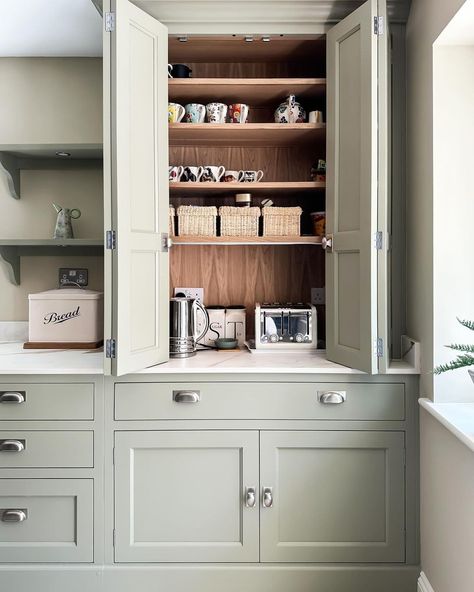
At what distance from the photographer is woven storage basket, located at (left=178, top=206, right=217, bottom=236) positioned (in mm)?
2371

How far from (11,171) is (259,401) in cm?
164

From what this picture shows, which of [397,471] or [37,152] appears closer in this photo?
[397,471]

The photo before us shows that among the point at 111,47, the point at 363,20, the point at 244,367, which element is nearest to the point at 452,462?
the point at 244,367

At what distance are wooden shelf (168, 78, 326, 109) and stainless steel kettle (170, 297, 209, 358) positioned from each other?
913 mm

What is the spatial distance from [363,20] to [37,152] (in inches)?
59.7

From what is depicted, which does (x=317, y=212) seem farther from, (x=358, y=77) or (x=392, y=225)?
(x=358, y=77)

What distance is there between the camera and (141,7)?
2193 mm

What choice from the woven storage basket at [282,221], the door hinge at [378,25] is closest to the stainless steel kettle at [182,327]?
the woven storage basket at [282,221]

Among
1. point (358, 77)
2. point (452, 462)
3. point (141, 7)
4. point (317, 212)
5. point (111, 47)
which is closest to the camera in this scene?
point (452, 462)

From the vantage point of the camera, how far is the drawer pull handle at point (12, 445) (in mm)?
2043

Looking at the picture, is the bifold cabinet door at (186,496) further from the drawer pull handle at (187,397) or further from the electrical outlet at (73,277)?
the electrical outlet at (73,277)

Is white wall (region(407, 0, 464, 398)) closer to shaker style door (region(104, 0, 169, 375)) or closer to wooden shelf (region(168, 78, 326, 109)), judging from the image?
wooden shelf (region(168, 78, 326, 109))

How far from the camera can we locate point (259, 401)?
6.77 ft

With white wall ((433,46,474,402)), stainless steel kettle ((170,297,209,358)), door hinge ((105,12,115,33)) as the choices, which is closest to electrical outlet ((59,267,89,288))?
stainless steel kettle ((170,297,209,358))
